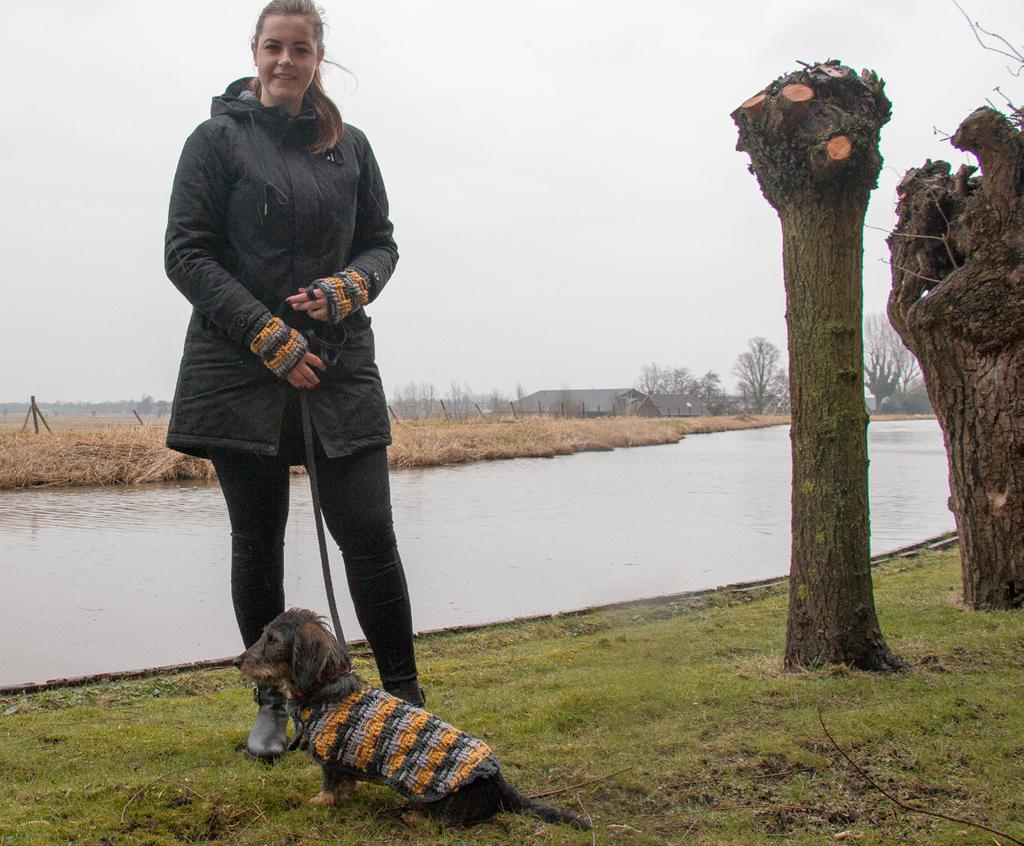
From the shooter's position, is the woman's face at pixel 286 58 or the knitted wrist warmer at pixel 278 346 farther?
the woman's face at pixel 286 58

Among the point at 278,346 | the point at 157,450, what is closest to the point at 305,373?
the point at 278,346

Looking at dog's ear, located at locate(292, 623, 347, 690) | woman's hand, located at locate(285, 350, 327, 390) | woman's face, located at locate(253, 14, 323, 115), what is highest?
woman's face, located at locate(253, 14, 323, 115)

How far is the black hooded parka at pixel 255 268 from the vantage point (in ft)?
9.61

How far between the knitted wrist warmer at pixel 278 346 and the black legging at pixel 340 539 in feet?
1.05

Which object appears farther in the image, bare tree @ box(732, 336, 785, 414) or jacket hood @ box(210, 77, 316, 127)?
bare tree @ box(732, 336, 785, 414)

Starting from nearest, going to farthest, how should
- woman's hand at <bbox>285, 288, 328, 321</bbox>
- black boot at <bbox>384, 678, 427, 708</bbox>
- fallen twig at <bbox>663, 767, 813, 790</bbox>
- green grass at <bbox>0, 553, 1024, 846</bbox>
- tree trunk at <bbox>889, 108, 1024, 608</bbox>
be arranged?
green grass at <bbox>0, 553, 1024, 846</bbox>
fallen twig at <bbox>663, 767, 813, 790</bbox>
woman's hand at <bbox>285, 288, 328, 321</bbox>
black boot at <bbox>384, 678, 427, 708</bbox>
tree trunk at <bbox>889, 108, 1024, 608</bbox>

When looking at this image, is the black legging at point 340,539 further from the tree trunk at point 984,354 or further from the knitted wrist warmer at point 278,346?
the tree trunk at point 984,354

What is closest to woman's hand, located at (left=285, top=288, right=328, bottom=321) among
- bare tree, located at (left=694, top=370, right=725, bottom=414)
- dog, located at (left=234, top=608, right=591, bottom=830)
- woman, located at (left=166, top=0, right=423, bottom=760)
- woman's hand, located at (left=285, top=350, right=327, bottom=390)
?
woman, located at (left=166, top=0, right=423, bottom=760)

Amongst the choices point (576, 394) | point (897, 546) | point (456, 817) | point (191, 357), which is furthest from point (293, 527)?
point (576, 394)

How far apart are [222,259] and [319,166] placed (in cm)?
45

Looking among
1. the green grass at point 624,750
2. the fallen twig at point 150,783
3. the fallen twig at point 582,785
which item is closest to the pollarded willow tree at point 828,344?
the green grass at point 624,750

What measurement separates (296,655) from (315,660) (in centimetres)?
7

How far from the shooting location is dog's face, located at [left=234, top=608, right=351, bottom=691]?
8.70 feet

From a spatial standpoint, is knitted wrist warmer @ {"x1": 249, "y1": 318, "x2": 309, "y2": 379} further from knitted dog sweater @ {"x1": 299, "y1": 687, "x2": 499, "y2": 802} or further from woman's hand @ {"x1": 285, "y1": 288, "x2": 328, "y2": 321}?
knitted dog sweater @ {"x1": 299, "y1": 687, "x2": 499, "y2": 802}
